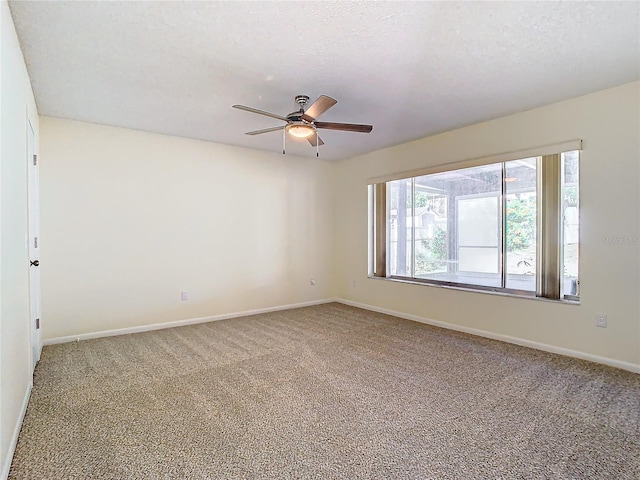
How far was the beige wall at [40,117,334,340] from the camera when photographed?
12.5ft

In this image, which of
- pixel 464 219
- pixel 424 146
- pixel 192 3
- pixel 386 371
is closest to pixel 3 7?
pixel 192 3

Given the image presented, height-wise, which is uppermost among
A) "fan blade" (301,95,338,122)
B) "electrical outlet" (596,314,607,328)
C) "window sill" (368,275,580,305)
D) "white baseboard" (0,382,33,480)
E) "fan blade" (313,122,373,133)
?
"fan blade" (301,95,338,122)

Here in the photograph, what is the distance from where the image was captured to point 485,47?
2393 mm

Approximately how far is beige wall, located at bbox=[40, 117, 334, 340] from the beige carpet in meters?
0.69

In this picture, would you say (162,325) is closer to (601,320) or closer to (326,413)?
(326,413)

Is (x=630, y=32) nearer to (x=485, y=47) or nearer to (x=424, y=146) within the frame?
(x=485, y=47)

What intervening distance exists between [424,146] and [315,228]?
7.36 ft

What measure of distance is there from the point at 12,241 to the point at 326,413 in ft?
7.11

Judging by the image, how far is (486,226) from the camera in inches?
165

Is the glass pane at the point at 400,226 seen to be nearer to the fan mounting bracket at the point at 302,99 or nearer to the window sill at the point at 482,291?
the window sill at the point at 482,291

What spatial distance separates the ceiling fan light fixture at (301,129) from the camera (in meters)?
3.03

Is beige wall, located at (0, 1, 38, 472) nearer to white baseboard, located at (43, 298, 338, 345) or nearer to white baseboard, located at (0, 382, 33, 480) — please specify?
white baseboard, located at (0, 382, 33, 480)

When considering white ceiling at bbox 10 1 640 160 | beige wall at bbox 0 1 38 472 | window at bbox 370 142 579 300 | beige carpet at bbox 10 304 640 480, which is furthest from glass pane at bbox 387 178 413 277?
beige wall at bbox 0 1 38 472

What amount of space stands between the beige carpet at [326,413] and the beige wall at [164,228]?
0.69 m
